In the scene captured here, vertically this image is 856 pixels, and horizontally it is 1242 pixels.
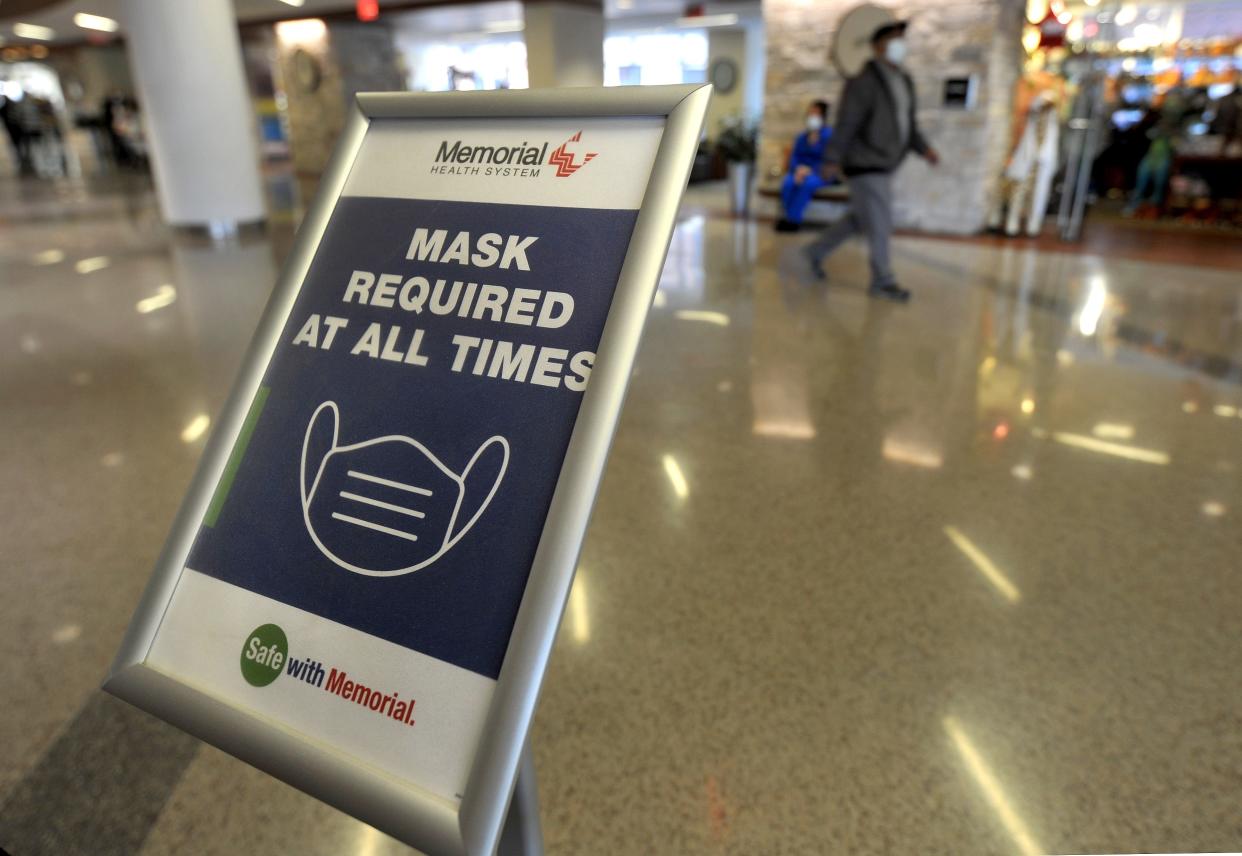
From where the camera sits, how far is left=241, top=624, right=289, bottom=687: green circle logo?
2.63 ft

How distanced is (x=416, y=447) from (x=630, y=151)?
0.37 metres

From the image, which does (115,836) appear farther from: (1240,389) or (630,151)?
(1240,389)

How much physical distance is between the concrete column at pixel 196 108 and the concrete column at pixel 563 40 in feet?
16.9

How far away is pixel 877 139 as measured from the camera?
4.59 metres

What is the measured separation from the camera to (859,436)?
2.85m

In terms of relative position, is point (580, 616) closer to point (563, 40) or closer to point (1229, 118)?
point (1229, 118)

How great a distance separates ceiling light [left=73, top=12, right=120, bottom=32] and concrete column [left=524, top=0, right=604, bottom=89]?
23.4 feet

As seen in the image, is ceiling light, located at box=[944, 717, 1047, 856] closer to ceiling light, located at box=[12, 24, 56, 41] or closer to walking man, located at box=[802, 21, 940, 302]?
walking man, located at box=[802, 21, 940, 302]

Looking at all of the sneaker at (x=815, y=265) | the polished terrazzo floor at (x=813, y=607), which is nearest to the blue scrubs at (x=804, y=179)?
the sneaker at (x=815, y=265)

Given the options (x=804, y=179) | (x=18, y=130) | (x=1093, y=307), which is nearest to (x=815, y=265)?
(x=1093, y=307)

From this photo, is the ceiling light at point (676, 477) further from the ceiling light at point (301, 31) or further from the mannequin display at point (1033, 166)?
the ceiling light at point (301, 31)

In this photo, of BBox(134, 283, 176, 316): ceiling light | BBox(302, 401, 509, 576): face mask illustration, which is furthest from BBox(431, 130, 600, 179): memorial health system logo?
BBox(134, 283, 176, 316): ceiling light

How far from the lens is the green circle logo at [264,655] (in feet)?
2.63

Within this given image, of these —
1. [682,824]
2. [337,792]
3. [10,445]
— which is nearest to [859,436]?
[682,824]
